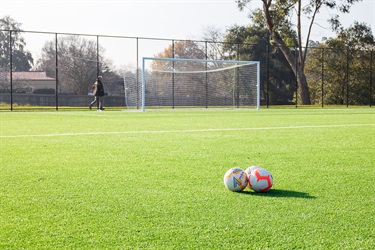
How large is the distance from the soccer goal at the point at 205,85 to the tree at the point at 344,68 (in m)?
9.84

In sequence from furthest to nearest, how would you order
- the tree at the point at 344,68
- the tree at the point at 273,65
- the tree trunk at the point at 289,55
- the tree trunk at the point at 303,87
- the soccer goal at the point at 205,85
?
the tree at the point at 273,65 → the tree at the point at 344,68 → the tree trunk at the point at 303,87 → the tree trunk at the point at 289,55 → the soccer goal at the point at 205,85

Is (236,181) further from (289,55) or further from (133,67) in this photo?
(289,55)

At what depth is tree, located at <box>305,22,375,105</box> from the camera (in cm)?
3659

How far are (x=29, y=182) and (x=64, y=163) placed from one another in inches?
41.9

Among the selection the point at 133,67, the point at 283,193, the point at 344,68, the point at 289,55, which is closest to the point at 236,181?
the point at 283,193

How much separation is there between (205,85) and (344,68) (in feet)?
49.6

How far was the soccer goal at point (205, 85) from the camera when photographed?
2664cm

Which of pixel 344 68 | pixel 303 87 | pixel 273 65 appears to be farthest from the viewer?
pixel 273 65

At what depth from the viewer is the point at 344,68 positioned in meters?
37.4

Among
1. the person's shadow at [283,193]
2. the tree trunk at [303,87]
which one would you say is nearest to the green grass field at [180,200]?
the person's shadow at [283,193]

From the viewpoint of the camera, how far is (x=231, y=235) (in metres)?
2.49

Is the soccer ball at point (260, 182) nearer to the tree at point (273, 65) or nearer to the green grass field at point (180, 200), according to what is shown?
the green grass field at point (180, 200)

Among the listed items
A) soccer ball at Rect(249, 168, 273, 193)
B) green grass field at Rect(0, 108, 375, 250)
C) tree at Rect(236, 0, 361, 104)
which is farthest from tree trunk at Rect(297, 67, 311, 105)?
soccer ball at Rect(249, 168, 273, 193)

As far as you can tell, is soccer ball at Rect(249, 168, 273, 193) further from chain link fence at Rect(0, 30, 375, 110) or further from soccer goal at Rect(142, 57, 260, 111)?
soccer goal at Rect(142, 57, 260, 111)
